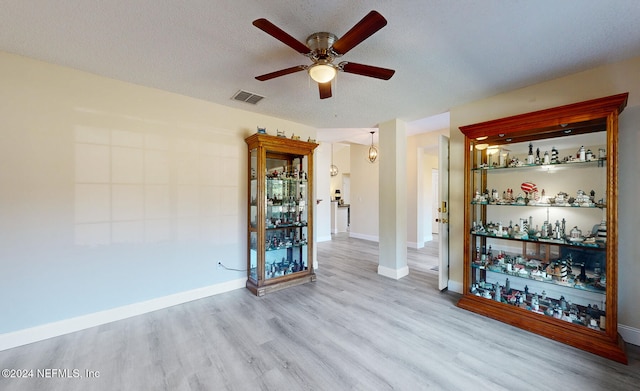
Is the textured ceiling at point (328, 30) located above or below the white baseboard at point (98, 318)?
above

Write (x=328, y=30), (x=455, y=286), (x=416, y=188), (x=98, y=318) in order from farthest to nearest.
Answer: (x=416, y=188) < (x=455, y=286) < (x=98, y=318) < (x=328, y=30)

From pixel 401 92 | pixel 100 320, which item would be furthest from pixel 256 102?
pixel 100 320

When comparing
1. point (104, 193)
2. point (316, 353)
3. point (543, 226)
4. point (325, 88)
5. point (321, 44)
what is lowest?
point (316, 353)

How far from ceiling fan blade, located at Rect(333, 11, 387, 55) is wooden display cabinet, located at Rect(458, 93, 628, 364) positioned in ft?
6.60

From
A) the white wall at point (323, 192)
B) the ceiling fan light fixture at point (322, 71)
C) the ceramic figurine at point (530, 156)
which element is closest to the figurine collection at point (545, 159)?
the ceramic figurine at point (530, 156)

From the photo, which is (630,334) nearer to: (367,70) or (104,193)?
(367,70)

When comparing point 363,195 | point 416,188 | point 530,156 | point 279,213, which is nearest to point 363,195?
point 363,195

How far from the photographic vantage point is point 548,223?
104 inches

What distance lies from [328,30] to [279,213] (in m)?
2.55

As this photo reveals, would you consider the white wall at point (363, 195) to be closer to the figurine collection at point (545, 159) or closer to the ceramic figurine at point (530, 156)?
the figurine collection at point (545, 159)

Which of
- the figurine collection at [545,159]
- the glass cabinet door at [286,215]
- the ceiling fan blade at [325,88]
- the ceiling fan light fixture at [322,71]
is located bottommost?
the glass cabinet door at [286,215]

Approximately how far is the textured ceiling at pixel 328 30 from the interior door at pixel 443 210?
800 millimetres

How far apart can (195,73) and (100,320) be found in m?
2.77

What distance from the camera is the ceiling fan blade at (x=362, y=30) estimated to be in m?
1.40
